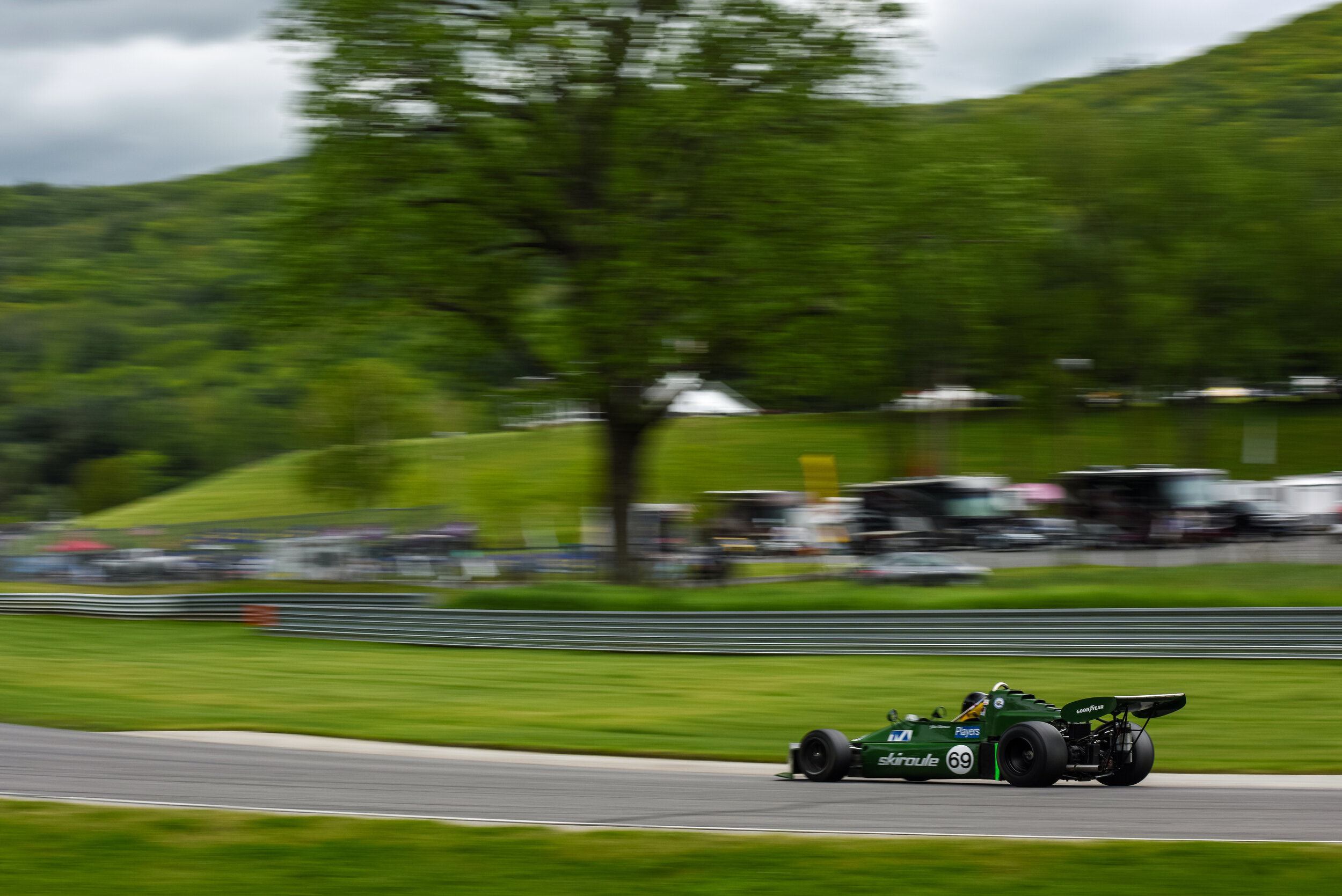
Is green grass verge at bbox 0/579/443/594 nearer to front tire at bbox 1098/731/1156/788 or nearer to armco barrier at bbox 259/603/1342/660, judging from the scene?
armco barrier at bbox 259/603/1342/660

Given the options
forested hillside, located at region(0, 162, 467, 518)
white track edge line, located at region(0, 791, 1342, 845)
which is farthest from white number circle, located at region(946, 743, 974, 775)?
forested hillside, located at region(0, 162, 467, 518)

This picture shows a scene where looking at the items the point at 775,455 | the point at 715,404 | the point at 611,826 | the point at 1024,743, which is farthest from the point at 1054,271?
the point at 715,404

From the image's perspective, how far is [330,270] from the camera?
2381 centimetres

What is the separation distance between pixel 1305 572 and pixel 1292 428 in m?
45.5

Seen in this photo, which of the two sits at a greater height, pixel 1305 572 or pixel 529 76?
pixel 529 76

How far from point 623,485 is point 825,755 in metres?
16.2

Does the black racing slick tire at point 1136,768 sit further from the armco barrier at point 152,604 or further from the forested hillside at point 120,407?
the forested hillside at point 120,407

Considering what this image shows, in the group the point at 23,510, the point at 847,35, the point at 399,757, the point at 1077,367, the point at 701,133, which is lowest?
the point at 23,510

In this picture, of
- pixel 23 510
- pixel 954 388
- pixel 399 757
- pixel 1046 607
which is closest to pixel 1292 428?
pixel 954 388

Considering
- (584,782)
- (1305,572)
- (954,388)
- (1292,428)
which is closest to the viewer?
(584,782)

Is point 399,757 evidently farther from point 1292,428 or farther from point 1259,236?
point 1292,428

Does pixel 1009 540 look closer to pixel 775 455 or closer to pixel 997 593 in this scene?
pixel 997 593

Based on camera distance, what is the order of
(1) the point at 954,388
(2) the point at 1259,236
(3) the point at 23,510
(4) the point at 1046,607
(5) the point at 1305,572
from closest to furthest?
(4) the point at 1046,607 → (5) the point at 1305,572 → (2) the point at 1259,236 → (1) the point at 954,388 → (3) the point at 23,510

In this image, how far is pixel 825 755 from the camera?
10172 millimetres
